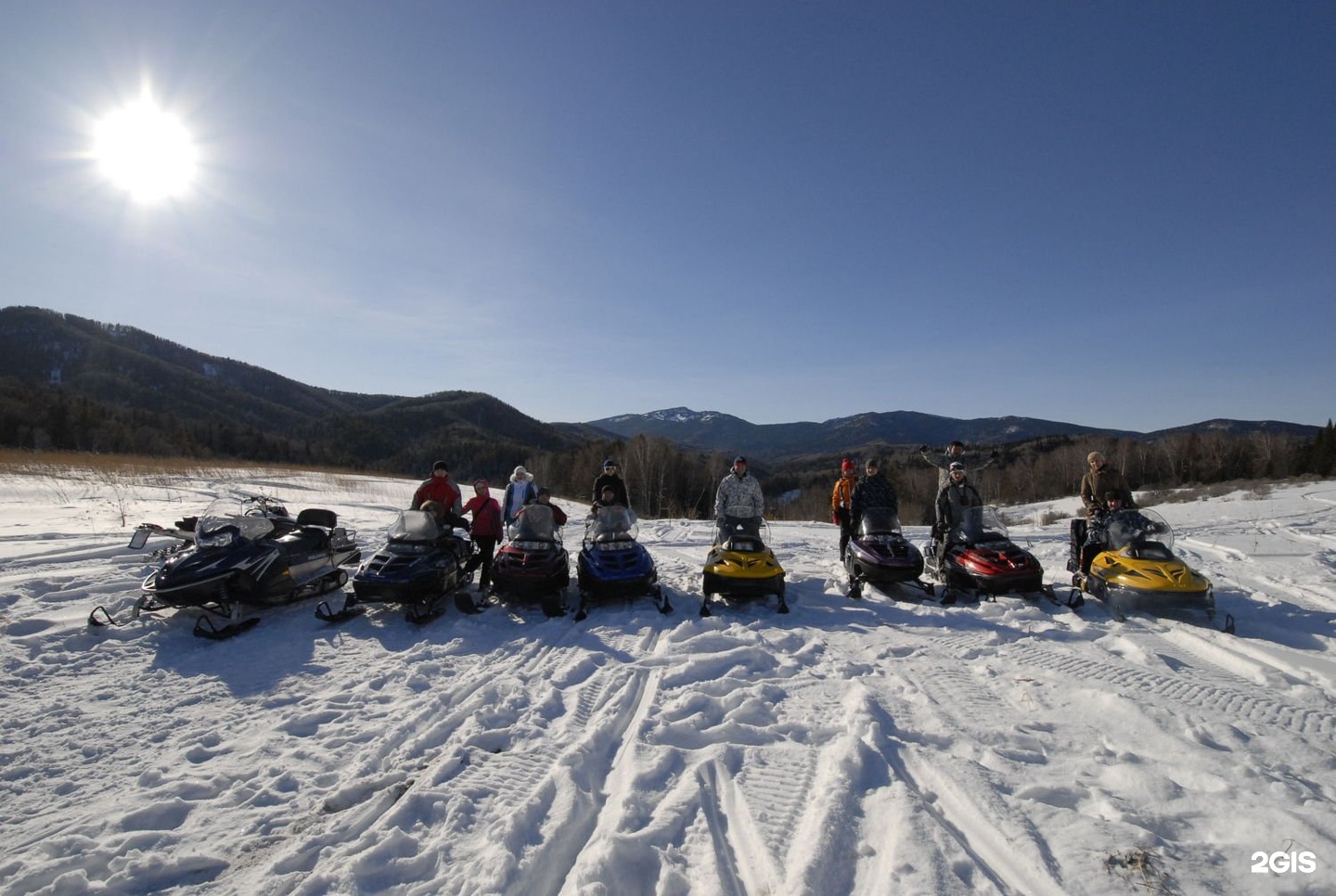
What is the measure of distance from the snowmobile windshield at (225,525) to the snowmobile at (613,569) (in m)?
3.93

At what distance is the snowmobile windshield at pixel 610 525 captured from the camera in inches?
315

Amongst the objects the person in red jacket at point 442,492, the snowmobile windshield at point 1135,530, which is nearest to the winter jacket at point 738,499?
the person in red jacket at point 442,492

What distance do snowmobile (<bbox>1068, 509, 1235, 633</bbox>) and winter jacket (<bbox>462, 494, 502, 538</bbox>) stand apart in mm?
7761

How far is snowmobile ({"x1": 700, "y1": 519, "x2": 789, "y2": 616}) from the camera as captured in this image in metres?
7.12

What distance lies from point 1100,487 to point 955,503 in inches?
83.0

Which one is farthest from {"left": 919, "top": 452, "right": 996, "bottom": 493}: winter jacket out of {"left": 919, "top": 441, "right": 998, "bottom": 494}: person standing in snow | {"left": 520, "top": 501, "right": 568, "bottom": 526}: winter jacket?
{"left": 520, "top": 501, "right": 568, "bottom": 526}: winter jacket

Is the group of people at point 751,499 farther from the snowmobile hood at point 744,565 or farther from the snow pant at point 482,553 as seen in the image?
the snowmobile hood at point 744,565

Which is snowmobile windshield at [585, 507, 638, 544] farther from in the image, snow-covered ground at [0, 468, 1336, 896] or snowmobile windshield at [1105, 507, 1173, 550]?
snowmobile windshield at [1105, 507, 1173, 550]

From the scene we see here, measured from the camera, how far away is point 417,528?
25.1ft

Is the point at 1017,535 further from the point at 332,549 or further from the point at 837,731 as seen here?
the point at 332,549

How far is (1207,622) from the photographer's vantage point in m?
6.07

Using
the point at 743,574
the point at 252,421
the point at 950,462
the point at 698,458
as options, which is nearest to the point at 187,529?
the point at 743,574

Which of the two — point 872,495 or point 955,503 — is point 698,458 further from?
point 955,503

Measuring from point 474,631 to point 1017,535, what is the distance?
1396 centimetres
